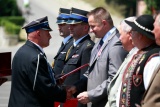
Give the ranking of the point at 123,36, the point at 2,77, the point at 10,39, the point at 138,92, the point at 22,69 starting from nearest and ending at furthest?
the point at 138,92, the point at 123,36, the point at 22,69, the point at 2,77, the point at 10,39

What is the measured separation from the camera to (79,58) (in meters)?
7.26

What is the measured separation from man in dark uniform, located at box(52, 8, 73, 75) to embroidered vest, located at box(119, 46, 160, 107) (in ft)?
9.17

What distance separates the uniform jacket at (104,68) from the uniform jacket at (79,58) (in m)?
0.63

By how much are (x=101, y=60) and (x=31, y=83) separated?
0.81 meters

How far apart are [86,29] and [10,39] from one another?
31519 millimetres

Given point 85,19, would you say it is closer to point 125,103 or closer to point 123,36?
point 123,36

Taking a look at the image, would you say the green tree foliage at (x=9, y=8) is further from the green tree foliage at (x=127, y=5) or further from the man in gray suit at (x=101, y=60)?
the man in gray suit at (x=101, y=60)

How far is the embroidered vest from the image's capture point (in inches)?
197

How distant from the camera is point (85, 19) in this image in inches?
298

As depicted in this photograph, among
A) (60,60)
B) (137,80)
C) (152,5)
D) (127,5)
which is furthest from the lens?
(127,5)

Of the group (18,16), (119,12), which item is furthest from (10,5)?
(119,12)

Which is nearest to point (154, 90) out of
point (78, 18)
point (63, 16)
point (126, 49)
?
point (126, 49)

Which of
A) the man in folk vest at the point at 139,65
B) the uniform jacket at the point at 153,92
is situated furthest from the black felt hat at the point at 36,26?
the uniform jacket at the point at 153,92

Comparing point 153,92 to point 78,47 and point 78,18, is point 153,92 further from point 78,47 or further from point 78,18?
point 78,18
